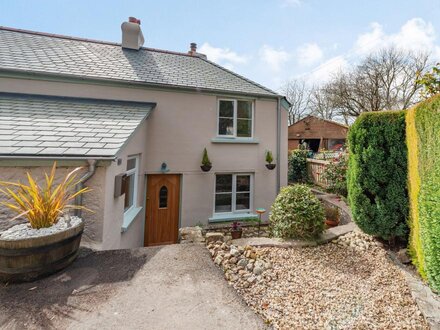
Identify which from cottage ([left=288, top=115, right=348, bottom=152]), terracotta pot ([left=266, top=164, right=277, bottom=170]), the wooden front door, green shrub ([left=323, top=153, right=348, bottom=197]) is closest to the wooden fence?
green shrub ([left=323, top=153, right=348, bottom=197])

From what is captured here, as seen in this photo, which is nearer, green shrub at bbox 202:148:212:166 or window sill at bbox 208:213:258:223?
green shrub at bbox 202:148:212:166

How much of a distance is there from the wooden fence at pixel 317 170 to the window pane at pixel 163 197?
9.85 metres

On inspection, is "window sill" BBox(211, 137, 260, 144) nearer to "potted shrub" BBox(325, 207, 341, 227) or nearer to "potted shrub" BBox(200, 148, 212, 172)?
"potted shrub" BBox(200, 148, 212, 172)

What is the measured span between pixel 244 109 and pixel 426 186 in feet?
22.2

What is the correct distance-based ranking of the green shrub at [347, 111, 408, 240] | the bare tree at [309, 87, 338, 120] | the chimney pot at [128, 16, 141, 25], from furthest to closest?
the bare tree at [309, 87, 338, 120] < the chimney pot at [128, 16, 141, 25] < the green shrub at [347, 111, 408, 240]

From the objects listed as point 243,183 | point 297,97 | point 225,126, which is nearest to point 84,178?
point 225,126

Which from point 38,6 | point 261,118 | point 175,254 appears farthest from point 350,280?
point 38,6

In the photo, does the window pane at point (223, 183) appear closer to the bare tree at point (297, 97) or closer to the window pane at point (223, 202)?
the window pane at point (223, 202)

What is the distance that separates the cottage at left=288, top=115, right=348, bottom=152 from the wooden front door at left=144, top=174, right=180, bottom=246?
25.7 meters

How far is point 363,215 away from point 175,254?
14.3 feet

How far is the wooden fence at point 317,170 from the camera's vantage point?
43.6 ft

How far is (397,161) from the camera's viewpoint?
181 inches

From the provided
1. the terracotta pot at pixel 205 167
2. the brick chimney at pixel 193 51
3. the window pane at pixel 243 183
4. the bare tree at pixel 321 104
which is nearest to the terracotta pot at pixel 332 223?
the window pane at pixel 243 183

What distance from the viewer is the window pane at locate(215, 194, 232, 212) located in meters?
8.81
